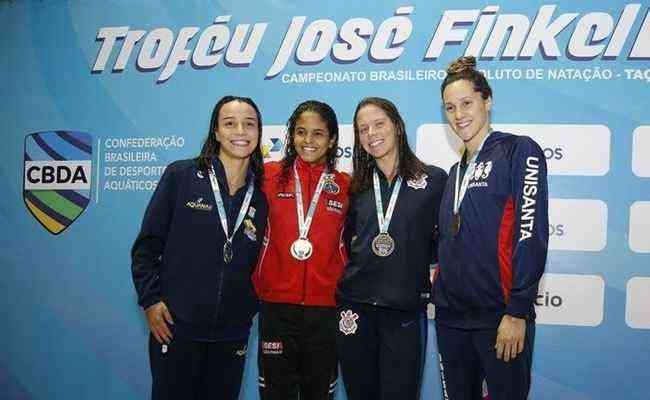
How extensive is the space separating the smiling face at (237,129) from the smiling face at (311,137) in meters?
0.24

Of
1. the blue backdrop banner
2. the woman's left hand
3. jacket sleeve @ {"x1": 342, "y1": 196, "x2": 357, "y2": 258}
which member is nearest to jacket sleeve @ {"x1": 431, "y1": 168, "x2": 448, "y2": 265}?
jacket sleeve @ {"x1": 342, "y1": 196, "x2": 357, "y2": 258}

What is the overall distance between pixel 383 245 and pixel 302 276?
15.8 inches

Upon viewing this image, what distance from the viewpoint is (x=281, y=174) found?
2561mm

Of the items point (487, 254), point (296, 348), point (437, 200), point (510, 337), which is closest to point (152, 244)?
point (296, 348)

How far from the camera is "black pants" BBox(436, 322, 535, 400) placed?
75.2 inches

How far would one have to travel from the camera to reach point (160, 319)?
212 cm

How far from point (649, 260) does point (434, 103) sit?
157 centimetres

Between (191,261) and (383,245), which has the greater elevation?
(383,245)

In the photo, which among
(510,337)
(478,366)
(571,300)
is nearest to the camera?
(510,337)

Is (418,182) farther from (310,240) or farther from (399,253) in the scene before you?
(310,240)

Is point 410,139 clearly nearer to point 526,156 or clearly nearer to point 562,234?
point 562,234

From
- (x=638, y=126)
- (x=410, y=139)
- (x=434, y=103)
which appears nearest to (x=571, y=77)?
(x=638, y=126)

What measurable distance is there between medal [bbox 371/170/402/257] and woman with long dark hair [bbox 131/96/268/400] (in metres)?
0.53

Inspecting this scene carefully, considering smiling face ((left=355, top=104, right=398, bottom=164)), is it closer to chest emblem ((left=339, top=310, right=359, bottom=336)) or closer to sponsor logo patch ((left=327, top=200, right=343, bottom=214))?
sponsor logo patch ((left=327, top=200, right=343, bottom=214))
